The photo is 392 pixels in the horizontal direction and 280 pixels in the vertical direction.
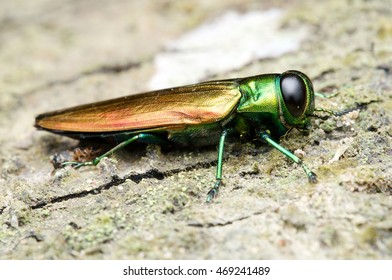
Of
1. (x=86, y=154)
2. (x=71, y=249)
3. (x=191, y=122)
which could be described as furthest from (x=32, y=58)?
(x=71, y=249)

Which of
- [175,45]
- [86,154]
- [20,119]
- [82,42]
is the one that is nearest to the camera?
[86,154]

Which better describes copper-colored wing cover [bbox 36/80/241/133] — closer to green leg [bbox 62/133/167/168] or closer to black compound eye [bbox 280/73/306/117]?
green leg [bbox 62/133/167/168]

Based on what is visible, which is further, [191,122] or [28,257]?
[191,122]

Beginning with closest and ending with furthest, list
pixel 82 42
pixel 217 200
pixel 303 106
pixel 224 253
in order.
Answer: pixel 224 253
pixel 217 200
pixel 303 106
pixel 82 42

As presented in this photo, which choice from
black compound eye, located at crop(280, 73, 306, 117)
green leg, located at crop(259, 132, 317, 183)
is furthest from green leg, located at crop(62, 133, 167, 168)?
black compound eye, located at crop(280, 73, 306, 117)

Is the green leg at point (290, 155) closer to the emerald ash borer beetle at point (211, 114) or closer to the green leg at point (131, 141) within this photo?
the emerald ash borer beetle at point (211, 114)

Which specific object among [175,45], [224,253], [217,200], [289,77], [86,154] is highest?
[175,45]

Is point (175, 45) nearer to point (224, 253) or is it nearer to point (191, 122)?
point (191, 122)

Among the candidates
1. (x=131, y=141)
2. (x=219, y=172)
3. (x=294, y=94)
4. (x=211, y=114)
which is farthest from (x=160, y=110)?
(x=294, y=94)
